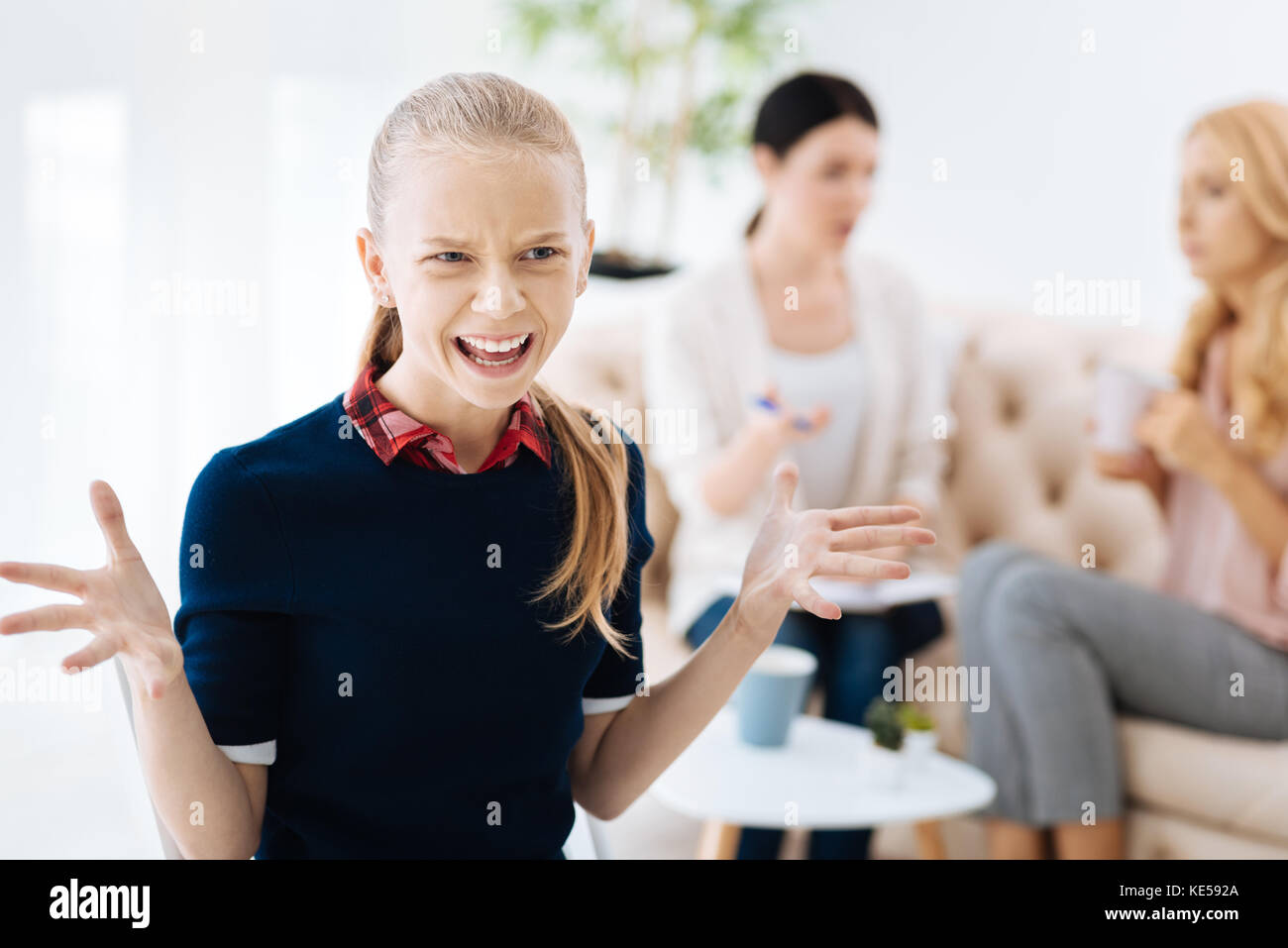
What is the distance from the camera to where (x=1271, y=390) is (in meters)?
1.53

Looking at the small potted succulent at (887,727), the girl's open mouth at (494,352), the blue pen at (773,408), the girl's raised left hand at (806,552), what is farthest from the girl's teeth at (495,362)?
the blue pen at (773,408)

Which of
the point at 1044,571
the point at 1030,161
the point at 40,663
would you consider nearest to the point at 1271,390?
the point at 1044,571

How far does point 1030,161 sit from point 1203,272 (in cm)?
83

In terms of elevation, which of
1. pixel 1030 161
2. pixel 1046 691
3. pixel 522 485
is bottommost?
pixel 1046 691

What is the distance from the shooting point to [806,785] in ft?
4.22

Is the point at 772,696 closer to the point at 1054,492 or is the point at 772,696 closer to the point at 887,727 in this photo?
the point at 887,727

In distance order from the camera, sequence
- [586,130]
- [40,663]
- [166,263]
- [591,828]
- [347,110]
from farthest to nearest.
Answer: [586,130], [347,110], [166,263], [40,663], [591,828]

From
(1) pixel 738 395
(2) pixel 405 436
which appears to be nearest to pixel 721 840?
(1) pixel 738 395

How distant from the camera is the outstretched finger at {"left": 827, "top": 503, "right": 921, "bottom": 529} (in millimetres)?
630

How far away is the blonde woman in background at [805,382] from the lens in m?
1.68

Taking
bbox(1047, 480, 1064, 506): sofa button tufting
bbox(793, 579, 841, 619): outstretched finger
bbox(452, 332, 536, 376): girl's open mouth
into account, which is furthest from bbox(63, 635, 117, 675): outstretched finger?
bbox(1047, 480, 1064, 506): sofa button tufting

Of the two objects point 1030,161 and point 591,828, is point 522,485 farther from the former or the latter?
point 1030,161

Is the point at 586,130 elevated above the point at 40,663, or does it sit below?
above
